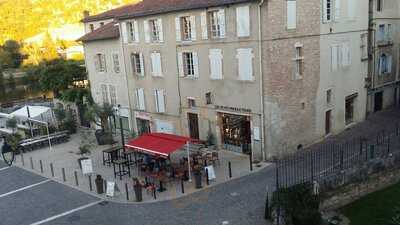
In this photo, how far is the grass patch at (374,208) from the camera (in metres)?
14.3

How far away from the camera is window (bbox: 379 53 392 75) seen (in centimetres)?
2889

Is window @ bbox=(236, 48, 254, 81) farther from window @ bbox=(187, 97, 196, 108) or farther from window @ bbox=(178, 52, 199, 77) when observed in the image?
window @ bbox=(187, 97, 196, 108)

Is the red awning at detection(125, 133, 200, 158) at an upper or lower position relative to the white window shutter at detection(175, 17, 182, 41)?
lower

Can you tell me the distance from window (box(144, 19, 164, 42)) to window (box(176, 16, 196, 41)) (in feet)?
5.40

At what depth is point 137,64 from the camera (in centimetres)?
2777

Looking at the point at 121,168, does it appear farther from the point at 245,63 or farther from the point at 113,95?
the point at 113,95

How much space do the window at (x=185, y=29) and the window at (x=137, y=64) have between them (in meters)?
4.32

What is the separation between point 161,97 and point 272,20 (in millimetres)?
9385

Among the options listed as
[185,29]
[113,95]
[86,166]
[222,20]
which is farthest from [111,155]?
[222,20]

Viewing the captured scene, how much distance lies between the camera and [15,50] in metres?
81.2

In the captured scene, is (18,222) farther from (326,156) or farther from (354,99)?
(354,99)

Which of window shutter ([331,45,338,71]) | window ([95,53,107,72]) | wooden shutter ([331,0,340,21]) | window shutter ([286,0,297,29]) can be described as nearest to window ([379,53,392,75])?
window shutter ([331,45,338,71])

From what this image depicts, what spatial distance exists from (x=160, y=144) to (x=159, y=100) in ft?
25.7

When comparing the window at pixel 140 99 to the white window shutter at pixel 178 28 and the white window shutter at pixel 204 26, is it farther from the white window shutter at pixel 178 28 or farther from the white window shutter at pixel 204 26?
the white window shutter at pixel 204 26
